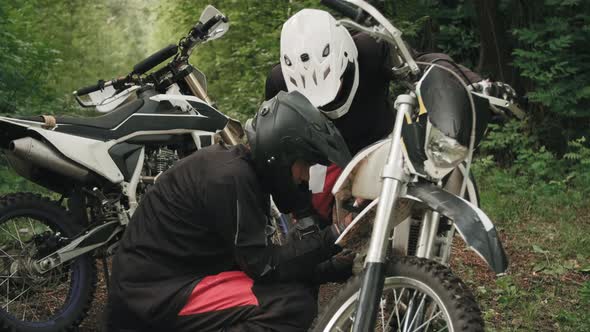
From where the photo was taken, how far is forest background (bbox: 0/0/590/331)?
4742 millimetres

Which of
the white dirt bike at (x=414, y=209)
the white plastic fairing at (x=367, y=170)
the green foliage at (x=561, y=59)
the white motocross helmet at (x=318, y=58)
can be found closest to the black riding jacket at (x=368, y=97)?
the white motocross helmet at (x=318, y=58)

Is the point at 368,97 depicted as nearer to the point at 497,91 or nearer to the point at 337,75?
the point at 337,75

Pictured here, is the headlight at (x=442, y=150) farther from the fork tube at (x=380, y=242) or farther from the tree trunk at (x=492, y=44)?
the tree trunk at (x=492, y=44)

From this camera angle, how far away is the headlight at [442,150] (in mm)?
2586

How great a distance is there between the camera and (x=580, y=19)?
799 centimetres

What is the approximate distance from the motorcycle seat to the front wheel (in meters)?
1.90

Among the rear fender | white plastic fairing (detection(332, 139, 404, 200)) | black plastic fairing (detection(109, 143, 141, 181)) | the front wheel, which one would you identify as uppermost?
the rear fender

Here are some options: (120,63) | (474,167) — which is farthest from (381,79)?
(120,63)

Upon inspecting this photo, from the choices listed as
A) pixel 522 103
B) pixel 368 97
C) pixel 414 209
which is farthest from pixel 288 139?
pixel 522 103

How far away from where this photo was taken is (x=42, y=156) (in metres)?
3.77

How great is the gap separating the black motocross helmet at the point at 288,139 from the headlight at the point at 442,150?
0.41 metres

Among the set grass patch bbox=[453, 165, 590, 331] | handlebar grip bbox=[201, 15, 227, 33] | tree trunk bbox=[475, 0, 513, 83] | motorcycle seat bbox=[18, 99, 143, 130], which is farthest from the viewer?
tree trunk bbox=[475, 0, 513, 83]

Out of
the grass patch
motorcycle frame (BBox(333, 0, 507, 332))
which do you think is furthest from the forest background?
motorcycle frame (BBox(333, 0, 507, 332))

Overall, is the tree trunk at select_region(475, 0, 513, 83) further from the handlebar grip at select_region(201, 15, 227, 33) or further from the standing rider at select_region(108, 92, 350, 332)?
the standing rider at select_region(108, 92, 350, 332)
